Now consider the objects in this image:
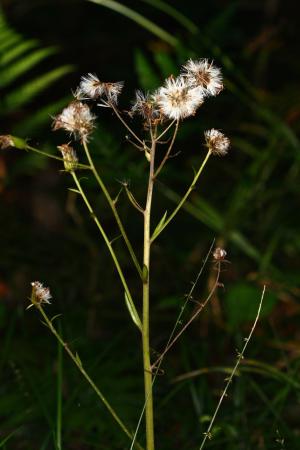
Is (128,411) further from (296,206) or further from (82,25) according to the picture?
(82,25)

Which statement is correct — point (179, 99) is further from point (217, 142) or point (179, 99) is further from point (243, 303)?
point (243, 303)

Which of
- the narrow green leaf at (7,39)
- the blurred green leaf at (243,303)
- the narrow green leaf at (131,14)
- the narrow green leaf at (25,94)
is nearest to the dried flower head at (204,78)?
the narrow green leaf at (131,14)

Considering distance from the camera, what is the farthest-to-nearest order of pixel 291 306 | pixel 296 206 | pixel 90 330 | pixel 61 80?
pixel 61 80 → pixel 296 206 → pixel 291 306 → pixel 90 330

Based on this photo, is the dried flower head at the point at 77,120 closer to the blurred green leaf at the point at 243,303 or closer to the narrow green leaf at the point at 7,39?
the blurred green leaf at the point at 243,303

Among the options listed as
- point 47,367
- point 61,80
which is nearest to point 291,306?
point 47,367

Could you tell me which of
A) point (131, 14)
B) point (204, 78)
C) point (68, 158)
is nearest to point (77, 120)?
point (68, 158)

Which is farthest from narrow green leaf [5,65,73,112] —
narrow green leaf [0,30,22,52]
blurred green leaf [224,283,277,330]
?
blurred green leaf [224,283,277,330]
